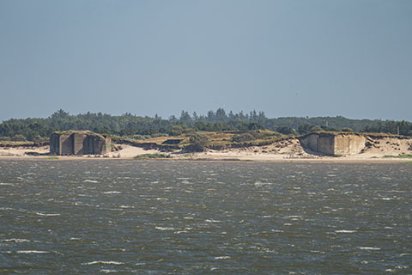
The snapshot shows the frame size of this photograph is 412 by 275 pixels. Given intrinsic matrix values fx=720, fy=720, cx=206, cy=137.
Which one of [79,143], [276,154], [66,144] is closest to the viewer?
[276,154]

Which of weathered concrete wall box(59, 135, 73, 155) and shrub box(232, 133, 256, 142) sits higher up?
shrub box(232, 133, 256, 142)

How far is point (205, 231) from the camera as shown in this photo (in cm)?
2920

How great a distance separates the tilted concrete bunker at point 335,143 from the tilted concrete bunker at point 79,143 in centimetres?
3817

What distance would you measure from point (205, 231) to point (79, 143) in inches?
4444

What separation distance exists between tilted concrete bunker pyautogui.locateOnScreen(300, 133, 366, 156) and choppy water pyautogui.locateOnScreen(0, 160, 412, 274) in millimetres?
76857

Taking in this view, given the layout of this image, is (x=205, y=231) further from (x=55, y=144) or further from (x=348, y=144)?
(x=55, y=144)

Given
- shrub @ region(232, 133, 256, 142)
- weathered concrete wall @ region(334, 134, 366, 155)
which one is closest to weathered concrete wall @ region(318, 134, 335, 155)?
weathered concrete wall @ region(334, 134, 366, 155)

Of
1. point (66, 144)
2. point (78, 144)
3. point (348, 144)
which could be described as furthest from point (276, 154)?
point (66, 144)

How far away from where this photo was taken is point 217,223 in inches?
1249

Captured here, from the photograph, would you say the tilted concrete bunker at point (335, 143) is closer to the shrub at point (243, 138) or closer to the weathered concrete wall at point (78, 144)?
the shrub at point (243, 138)

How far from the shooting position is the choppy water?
22609 millimetres

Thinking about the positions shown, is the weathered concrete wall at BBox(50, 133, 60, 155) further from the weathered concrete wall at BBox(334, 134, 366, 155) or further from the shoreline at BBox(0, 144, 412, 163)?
the weathered concrete wall at BBox(334, 134, 366, 155)

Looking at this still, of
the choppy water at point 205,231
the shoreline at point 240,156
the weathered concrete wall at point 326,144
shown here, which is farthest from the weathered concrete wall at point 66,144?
the choppy water at point 205,231

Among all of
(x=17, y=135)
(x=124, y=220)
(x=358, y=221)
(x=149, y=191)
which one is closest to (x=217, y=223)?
(x=124, y=220)
